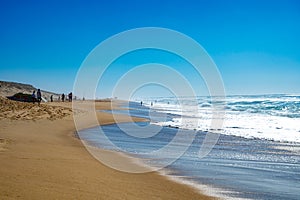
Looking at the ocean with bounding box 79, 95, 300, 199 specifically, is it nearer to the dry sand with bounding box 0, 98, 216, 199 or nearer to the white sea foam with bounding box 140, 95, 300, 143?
the dry sand with bounding box 0, 98, 216, 199

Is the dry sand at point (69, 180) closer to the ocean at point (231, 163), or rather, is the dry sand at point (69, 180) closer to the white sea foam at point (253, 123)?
the ocean at point (231, 163)

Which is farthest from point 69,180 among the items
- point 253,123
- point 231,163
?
point 253,123

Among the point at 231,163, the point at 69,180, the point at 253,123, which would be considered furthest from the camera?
the point at 253,123

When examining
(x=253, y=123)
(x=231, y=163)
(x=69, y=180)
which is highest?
(x=253, y=123)

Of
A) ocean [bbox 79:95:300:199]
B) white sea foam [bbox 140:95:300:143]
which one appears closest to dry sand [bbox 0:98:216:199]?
ocean [bbox 79:95:300:199]

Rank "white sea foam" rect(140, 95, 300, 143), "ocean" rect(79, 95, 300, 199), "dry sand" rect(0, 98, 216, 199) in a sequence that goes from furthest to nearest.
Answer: "white sea foam" rect(140, 95, 300, 143), "ocean" rect(79, 95, 300, 199), "dry sand" rect(0, 98, 216, 199)

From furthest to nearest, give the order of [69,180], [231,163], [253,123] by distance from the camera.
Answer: [253,123] → [231,163] → [69,180]

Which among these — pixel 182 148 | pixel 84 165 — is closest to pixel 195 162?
pixel 182 148

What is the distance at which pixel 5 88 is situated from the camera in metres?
51.6


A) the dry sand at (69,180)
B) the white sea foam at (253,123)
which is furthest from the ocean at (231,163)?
the white sea foam at (253,123)

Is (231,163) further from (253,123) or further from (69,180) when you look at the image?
(253,123)

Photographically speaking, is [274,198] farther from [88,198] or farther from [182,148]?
[182,148]

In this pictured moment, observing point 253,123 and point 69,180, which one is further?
point 253,123

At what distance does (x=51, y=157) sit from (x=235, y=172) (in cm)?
480
